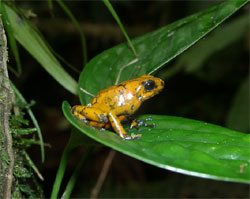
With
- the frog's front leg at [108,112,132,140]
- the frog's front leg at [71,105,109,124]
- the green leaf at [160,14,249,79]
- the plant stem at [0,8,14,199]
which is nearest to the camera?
the plant stem at [0,8,14,199]

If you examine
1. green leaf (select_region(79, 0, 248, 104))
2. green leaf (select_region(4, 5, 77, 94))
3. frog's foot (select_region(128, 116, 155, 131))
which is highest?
green leaf (select_region(4, 5, 77, 94))

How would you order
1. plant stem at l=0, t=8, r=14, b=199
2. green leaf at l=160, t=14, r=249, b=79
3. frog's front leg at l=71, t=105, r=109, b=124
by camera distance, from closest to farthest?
plant stem at l=0, t=8, r=14, b=199, frog's front leg at l=71, t=105, r=109, b=124, green leaf at l=160, t=14, r=249, b=79

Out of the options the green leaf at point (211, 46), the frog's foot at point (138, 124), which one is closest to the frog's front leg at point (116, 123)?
the frog's foot at point (138, 124)

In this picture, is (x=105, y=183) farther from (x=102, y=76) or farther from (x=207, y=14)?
(x=207, y=14)

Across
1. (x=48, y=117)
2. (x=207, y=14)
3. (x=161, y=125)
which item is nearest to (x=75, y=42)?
(x=48, y=117)

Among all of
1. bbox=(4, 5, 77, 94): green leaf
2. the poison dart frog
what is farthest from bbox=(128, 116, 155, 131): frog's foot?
bbox=(4, 5, 77, 94): green leaf

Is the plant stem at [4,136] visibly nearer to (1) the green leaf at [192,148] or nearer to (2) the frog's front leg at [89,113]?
(1) the green leaf at [192,148]

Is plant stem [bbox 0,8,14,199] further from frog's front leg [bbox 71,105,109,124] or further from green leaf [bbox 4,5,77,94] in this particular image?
green leaf [bbox 4,5,77,94]

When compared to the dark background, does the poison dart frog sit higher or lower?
higher
